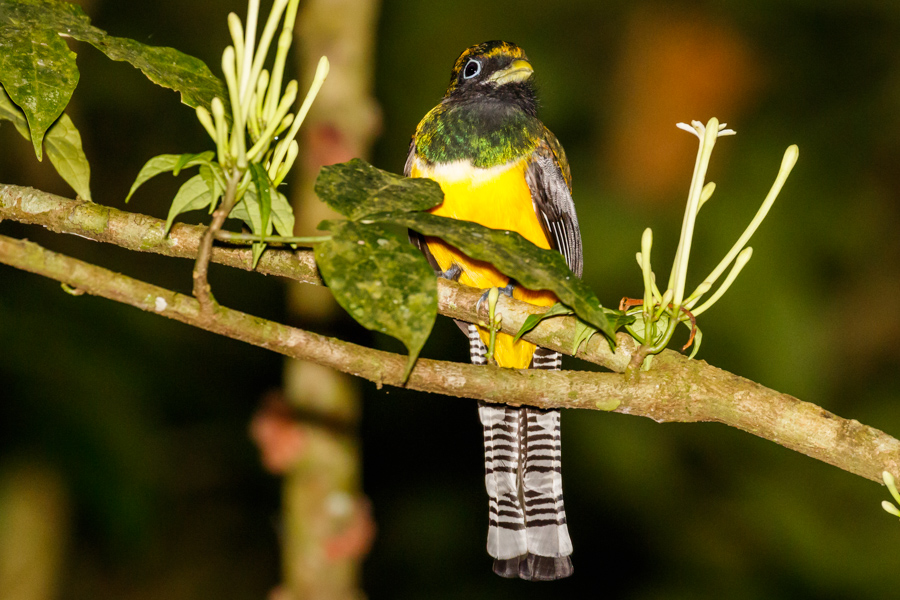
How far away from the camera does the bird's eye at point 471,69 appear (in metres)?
3.67

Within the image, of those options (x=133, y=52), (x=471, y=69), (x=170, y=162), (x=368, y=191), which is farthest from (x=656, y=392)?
(x=471, y=69)

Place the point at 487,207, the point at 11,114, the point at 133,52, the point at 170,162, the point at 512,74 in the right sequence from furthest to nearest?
the point at 512,74 < the point at 487,207 < the point at 11,114 < the point at 133,52 < the point at 170,162

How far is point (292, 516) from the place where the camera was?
3535mm

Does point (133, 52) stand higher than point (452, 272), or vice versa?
point (133, 52)

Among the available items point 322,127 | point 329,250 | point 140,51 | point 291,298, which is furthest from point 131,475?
point 329,250

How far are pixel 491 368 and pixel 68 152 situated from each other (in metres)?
0.91

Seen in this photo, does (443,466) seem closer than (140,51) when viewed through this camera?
No

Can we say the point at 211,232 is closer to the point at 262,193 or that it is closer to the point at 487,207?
the point at 262,193

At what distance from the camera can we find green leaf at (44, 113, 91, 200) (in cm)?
166

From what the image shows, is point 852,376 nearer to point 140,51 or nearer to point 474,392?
point 474,392

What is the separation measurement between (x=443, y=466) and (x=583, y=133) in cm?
259

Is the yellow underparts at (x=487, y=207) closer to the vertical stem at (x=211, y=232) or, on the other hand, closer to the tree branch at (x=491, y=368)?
the tree branch at (x=491, y=368)

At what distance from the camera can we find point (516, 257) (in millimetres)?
1329

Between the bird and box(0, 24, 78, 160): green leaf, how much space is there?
163cm
